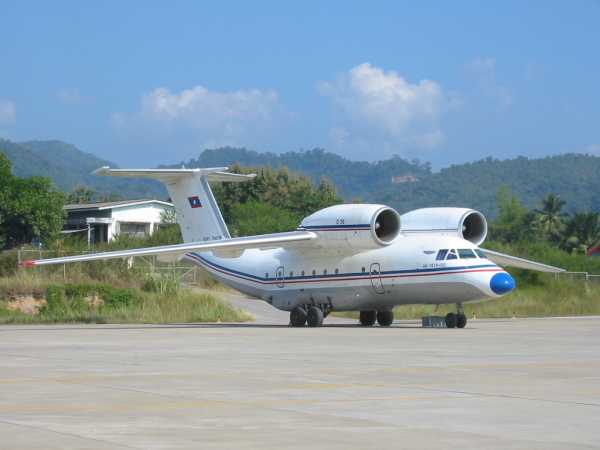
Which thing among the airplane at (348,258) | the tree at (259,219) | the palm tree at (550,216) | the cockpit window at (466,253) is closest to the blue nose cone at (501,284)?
the airplane at (348,258)

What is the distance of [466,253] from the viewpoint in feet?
97.6

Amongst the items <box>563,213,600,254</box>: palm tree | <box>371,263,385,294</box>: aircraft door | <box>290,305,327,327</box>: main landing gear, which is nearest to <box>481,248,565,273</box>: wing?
<box>371,263,385,294</box>: aircraft door

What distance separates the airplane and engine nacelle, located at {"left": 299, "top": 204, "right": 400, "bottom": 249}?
32 millimetres

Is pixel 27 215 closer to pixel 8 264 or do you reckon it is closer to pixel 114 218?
pixel 114 218

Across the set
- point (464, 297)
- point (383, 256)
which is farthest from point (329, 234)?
point (464, 297)

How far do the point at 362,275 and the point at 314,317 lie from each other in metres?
2.17

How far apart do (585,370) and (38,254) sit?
32.6 meters

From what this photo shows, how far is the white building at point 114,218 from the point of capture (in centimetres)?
9294

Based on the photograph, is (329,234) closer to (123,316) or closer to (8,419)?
(123,316)

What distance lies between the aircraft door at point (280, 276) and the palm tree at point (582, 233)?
60.7 m

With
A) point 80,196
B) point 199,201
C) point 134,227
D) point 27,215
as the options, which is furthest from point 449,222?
point 80,196

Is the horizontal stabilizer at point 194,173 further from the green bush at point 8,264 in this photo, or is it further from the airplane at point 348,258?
the green bush at point 8,264

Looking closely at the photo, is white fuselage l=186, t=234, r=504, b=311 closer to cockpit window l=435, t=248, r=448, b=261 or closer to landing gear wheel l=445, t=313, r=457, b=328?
cockpit window l=435, t=248, r=448, b=261

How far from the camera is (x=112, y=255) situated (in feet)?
96.5
